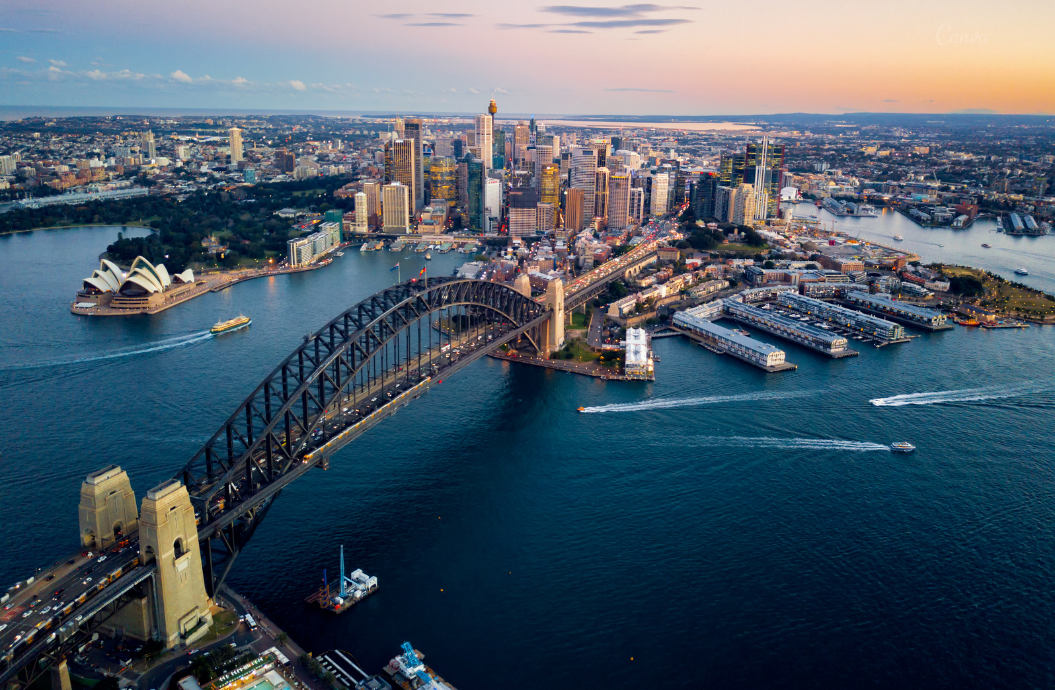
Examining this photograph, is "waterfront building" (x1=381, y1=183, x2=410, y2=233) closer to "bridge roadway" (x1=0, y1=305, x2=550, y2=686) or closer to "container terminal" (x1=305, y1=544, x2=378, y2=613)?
"bridge roadway" (x1=0, y1=305, x2=550, y2=686)

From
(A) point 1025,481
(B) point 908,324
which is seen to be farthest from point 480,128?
(A) point 1025,481

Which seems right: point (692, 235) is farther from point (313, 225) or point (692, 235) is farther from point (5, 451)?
point (5, 451)

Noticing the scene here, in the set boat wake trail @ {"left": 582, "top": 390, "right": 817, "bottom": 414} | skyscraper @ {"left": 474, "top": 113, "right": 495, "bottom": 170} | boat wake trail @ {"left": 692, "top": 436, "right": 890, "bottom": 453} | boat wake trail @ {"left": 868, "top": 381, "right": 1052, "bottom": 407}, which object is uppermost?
skyscraper @ {"left": 474, "top": 113, "right": 495, "bottom": 170}

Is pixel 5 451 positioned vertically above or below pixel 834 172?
below

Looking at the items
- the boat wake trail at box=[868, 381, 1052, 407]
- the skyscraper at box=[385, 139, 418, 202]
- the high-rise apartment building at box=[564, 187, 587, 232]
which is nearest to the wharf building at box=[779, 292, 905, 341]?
the boat wake trail at box=[868, 381, 1052, 407]

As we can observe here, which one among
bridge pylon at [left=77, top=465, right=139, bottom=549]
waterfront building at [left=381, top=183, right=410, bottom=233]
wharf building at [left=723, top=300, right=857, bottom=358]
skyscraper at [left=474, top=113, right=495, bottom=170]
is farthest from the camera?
skyscraper at [left=474, top=113, right=495, bottom=170]

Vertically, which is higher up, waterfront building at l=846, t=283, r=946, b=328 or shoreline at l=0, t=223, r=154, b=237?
shoreline at l=0, t=223, r=154, b=237

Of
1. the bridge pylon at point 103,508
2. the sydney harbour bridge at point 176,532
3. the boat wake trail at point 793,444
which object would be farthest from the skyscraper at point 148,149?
the bridge pylon at point 103,508
